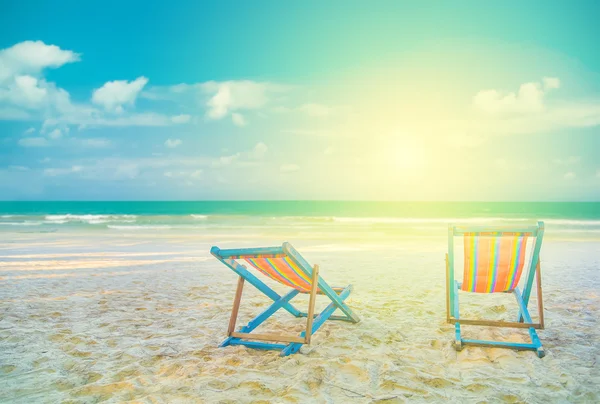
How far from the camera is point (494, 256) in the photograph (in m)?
3.80

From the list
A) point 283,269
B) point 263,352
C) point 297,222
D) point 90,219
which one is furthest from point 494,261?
point 90,219

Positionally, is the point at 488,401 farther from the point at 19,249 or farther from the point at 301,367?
the point at 19,249

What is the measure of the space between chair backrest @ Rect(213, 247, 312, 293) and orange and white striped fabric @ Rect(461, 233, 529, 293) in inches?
58.2

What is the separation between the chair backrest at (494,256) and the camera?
3.72 m

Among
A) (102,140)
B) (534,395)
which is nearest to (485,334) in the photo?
(534,395)

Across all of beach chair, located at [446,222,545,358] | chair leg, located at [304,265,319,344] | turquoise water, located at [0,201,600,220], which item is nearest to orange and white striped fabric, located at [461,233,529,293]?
beach chair, located at [446,222,545,358]

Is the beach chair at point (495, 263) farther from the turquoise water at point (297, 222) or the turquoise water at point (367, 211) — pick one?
the turquoise water at point (367, 211)

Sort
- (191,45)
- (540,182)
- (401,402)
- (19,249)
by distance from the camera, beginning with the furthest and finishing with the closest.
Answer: (540,182)
(191,45)
(19,249)
(401,402)

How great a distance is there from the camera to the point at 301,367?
3.24 meters

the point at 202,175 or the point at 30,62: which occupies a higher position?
the point at 30,62

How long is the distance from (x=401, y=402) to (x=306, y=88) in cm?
3088

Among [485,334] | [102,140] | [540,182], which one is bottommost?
[485,334]

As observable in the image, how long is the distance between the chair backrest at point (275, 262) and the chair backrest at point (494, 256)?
1.44 meters

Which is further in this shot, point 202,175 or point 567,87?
point 202,175
